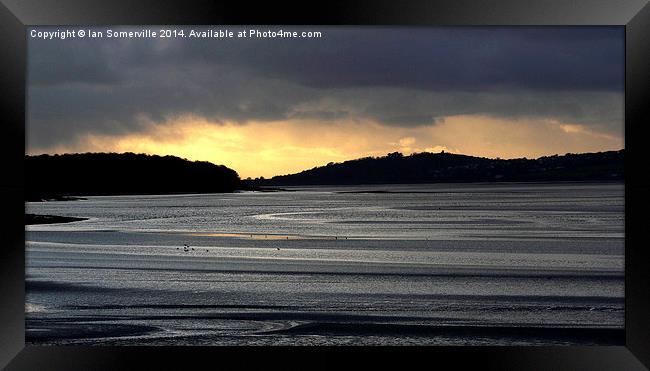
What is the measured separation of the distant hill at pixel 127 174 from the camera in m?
14.6

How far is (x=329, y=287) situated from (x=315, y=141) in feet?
12.4

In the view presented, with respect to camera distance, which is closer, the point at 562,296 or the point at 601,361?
the point at 601,361

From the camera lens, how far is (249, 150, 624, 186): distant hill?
44.6 ft

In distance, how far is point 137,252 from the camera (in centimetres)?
1675

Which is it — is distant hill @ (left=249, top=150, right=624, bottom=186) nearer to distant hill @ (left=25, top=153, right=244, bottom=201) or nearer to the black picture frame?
distant hill @ (left=25, top=153, right=244, bottom=201)

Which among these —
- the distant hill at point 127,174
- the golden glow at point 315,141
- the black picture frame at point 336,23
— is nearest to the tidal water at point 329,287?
the distant hill at point 127,174

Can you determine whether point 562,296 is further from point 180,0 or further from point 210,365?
point 180,0

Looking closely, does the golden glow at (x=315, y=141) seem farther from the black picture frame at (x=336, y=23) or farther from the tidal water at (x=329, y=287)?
the black picture frame at (x=336, y=23)

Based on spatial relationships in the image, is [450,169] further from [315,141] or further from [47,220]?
[47,220]

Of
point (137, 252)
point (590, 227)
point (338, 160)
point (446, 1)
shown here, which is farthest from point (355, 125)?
point (446, 1)

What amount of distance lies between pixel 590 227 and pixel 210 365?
16139 millimetres

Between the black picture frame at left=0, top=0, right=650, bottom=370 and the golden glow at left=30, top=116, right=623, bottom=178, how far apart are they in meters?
6.88

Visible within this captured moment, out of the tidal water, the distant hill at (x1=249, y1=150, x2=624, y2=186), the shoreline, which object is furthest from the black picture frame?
the shoreline

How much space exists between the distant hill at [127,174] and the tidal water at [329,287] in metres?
1.30
